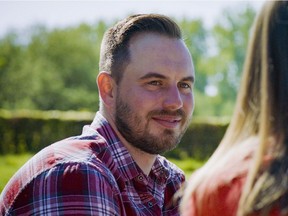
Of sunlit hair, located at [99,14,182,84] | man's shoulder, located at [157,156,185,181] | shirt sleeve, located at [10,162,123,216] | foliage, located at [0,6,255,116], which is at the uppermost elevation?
sunlit hair, located at [99,14,182,84]

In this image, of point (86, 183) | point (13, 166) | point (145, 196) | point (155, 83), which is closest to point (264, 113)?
point (86, 183)

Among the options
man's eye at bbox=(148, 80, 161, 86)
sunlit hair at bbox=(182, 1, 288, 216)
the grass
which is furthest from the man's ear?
the grass

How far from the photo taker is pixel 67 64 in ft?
163

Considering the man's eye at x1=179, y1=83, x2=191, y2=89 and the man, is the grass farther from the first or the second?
the man's eye at x1=179, y1=83, x2=191, y2=89

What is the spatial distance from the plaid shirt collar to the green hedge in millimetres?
17124

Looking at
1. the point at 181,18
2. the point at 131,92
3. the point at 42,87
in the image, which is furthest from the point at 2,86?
the point at 131,92

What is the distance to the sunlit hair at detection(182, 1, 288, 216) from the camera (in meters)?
1.55

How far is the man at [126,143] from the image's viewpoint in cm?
280

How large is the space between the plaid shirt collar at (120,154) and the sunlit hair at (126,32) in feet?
1.14

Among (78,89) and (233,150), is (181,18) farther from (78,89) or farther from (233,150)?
(233,150)

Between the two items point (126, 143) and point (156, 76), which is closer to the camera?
point (126, 143)

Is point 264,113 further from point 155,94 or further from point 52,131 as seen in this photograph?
point 52,131

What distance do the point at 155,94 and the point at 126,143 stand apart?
13.5 inches

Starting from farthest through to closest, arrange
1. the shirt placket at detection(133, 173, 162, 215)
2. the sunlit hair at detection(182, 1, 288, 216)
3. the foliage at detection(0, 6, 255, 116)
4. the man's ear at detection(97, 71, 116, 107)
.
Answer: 1. the foliage at detection(0, 6, 255, 116)
2. the man's ear at detection(97, 71, 116, 107)
3. the shirt placket at detection(133, 173, 162, 215)
4. the sunlit hair at detection(182, 1, 288, 216)
